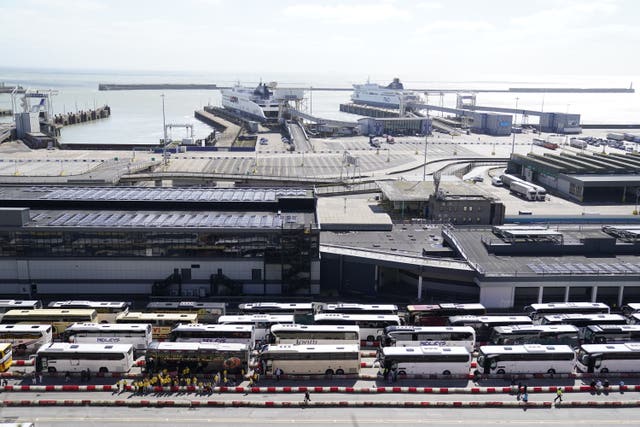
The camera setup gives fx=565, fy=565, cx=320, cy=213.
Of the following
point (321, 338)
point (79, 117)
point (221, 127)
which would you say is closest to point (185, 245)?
point (321, 338)

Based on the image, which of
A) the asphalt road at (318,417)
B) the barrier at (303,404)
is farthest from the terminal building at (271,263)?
the asphalt road at (318,417)

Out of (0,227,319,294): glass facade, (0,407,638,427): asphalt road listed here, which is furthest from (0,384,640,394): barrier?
(0,227,319,294): glass facade

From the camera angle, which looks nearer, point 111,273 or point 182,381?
point 182,381

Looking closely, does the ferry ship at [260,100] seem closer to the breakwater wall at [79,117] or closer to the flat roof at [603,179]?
the breakwater wall at [79,117]

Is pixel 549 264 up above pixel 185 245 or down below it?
below

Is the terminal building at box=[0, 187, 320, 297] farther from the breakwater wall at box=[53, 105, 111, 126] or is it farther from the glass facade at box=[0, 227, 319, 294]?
the breakwater wall at box=[53, 105, 111, 126]

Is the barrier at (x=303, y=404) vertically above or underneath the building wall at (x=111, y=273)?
underneath

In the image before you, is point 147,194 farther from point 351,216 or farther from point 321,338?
point 321,338
